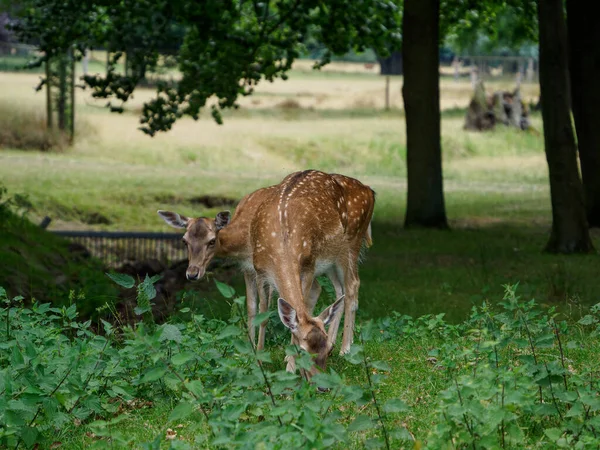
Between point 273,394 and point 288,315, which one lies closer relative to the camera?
point 273,394

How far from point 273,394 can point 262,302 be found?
316cm

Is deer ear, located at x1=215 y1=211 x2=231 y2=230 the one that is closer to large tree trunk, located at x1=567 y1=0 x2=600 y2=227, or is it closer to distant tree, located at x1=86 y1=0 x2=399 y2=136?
distant tree, located at x1=86 y1=0 x2=399 y2=136

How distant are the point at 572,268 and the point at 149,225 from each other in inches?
500

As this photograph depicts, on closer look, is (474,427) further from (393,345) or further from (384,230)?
(384,230)

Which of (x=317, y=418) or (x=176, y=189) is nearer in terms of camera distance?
(x=317, y=418)

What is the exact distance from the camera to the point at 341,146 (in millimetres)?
41656

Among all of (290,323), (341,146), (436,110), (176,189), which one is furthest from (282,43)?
(341,146)

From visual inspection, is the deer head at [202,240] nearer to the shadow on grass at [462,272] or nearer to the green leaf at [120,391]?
the green leaf at [120,391]

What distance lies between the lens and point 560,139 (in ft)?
57.9

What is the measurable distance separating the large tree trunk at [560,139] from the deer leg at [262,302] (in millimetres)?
8270

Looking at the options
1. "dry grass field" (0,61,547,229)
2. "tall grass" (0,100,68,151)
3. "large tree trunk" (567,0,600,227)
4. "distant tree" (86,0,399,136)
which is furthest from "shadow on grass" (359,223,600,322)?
"tall grass" (0,100,68,151)

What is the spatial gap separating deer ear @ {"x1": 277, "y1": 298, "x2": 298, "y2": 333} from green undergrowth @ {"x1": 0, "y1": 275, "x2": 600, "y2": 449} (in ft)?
1.20

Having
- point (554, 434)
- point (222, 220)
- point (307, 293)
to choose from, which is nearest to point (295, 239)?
point (307, 293)

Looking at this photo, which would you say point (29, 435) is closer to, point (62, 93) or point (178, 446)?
point (178, 446)
